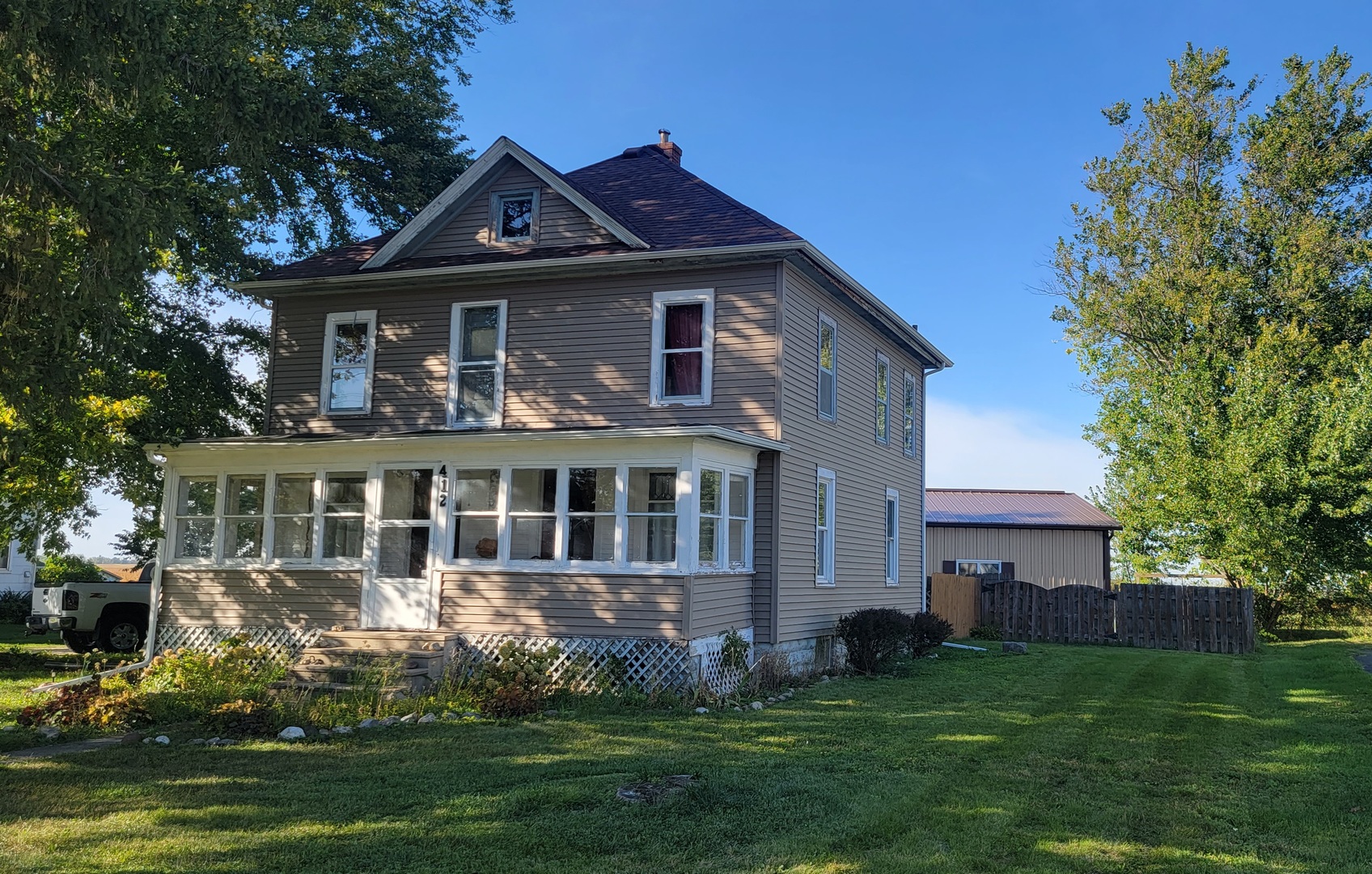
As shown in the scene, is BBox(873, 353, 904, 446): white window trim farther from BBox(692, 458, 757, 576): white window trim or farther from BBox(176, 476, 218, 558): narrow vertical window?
BBox(176, 476, 218, 558): narrow vertical window

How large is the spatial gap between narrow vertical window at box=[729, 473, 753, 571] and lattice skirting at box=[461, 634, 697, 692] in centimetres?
218

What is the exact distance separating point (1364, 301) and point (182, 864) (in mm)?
32449

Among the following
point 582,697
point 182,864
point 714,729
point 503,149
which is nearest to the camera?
point 182,864

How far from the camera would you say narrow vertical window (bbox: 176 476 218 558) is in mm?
15727

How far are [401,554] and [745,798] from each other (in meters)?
8.76

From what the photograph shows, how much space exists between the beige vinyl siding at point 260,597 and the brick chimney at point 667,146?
10073 mm

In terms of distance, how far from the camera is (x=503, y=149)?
16.2 m

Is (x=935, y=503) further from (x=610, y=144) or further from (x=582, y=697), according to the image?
(x=582, y=697)

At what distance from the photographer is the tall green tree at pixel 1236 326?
2511 centimetres

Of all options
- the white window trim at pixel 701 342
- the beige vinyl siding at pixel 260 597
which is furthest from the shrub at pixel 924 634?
the beige vinyl siding at pixel 260 597

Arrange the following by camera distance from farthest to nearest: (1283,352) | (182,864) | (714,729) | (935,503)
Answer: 1. (935,503)
2. (1283,352)
3. (714,729)
4. (182,864)

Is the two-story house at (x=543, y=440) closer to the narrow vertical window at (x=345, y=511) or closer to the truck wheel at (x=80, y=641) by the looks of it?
the narrow vertical window at (x=345, y=511)

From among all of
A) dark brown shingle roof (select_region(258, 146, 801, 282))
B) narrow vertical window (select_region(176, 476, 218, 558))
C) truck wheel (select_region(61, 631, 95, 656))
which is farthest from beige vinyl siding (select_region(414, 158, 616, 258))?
truck wheel (select_region(61, 631, 95, 656))

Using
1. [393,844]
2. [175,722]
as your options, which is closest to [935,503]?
[175,722]
